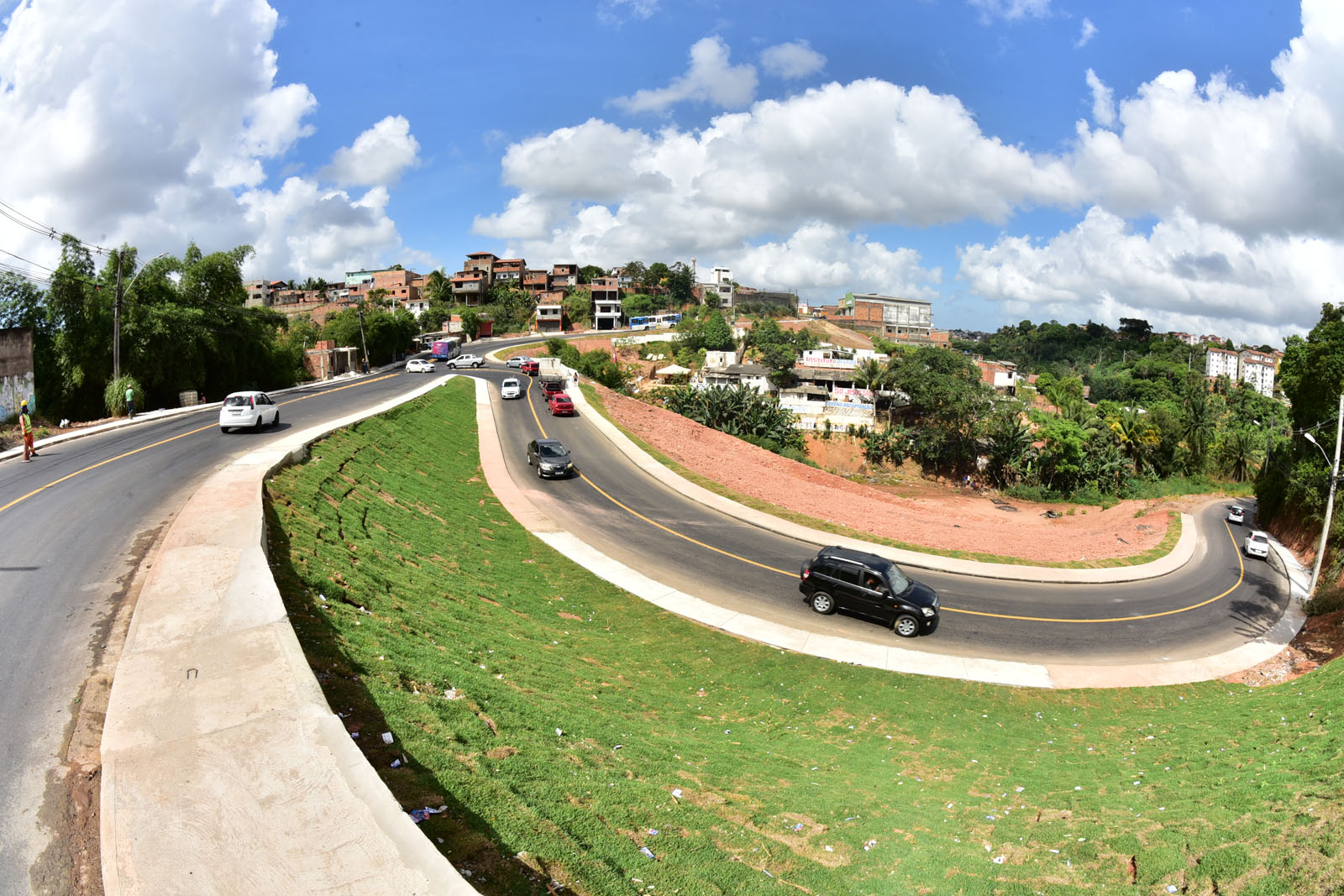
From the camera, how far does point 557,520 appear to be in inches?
962

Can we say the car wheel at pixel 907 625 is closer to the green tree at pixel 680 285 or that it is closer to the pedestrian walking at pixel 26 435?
the pedestrian walking at pixel 26 435

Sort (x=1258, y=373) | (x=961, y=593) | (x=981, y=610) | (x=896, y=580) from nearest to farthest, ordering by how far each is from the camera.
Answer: (x=896, y=580)
(x=981, y=610)
(x=961, y=593)
(x=1258, y=373)

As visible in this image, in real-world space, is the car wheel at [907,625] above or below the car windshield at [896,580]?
below

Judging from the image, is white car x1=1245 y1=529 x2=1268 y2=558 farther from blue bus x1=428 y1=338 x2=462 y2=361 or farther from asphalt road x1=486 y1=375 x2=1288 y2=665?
blue bus x1=428 y1=338 x2=462 y2=361

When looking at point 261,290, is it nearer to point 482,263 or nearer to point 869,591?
point 482,263

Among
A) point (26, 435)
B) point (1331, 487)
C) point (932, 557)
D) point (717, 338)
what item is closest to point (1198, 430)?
point (1331, 487)

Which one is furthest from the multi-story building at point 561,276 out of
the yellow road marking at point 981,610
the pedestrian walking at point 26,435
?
the pedestrian walking at point 26,435

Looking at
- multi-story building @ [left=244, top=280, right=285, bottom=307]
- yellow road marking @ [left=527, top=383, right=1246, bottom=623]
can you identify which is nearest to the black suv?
yellow road marking @ [left=527, top=383, right=1246, bottom=623]

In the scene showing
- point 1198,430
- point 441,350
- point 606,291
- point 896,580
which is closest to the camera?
point 896,580

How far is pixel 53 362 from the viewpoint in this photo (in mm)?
29266

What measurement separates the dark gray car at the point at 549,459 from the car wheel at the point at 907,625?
17159mm

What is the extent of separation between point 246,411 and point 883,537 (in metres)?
26.2

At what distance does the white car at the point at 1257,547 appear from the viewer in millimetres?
33062

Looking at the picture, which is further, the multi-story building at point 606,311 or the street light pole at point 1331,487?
the multi-story building at point 606,311
